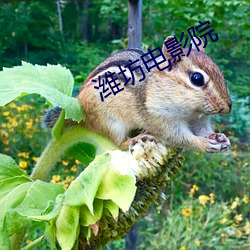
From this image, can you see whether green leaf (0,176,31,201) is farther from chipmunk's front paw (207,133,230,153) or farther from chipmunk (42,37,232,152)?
chipmunk's front paw (207,133,230,153)

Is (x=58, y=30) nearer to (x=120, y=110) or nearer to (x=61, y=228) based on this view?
(x=120, y=110)

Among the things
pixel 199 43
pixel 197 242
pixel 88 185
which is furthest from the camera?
pixel 197 242

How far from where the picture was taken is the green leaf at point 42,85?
564 mm

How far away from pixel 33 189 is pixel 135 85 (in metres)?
0.27

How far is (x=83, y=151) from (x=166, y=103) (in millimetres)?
170

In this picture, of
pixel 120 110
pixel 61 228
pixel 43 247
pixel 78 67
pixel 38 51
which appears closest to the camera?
pixel 61 228

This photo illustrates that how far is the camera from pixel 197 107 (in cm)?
69

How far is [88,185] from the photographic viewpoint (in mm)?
476

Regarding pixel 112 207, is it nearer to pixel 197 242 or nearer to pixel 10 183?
pixel 10 183

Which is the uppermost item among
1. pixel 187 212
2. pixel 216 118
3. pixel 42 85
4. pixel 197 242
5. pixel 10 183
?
pixel 42 85

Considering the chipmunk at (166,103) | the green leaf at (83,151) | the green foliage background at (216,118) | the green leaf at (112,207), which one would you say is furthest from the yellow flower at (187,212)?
the green leaf at (112,207)

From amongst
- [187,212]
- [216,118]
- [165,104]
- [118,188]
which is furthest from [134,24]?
[216,118]

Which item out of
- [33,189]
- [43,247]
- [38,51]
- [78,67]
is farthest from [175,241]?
[38,51]

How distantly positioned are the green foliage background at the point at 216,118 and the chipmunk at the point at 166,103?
0.45 metres
